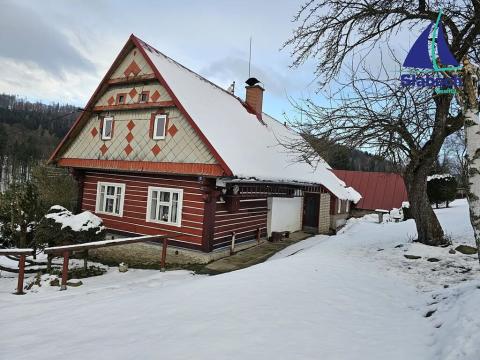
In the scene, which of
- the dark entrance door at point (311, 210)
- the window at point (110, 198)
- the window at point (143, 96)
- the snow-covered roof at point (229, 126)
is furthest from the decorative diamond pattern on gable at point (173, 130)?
the dark entrance door at point (311, 210)

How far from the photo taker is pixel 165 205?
11.8 meters

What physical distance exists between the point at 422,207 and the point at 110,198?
35.2 ft

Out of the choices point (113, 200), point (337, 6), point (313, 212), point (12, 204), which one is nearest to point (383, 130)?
point (337, 6)

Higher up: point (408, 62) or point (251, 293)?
point (408, 62)

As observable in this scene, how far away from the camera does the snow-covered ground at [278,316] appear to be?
142 inches

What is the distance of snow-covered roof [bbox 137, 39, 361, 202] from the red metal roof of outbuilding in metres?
16.4

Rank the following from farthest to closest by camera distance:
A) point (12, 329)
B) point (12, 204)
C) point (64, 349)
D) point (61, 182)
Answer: point (61, 182) → point (12, 204) → point (12, 329) → point (64, 349)

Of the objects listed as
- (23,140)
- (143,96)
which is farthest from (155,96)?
(23,140)

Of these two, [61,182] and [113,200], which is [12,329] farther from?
[61,182]

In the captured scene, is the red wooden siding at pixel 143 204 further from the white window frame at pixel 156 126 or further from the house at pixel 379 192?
the house at pixel 379 192

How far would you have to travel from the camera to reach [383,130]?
7.36 metres

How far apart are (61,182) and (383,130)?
21.6 m

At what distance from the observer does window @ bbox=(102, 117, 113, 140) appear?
13059mm

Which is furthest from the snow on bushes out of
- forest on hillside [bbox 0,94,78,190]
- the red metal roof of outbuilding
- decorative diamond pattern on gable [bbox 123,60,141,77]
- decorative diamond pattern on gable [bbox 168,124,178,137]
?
forest on hillside [bbox 0,94,78,190]
